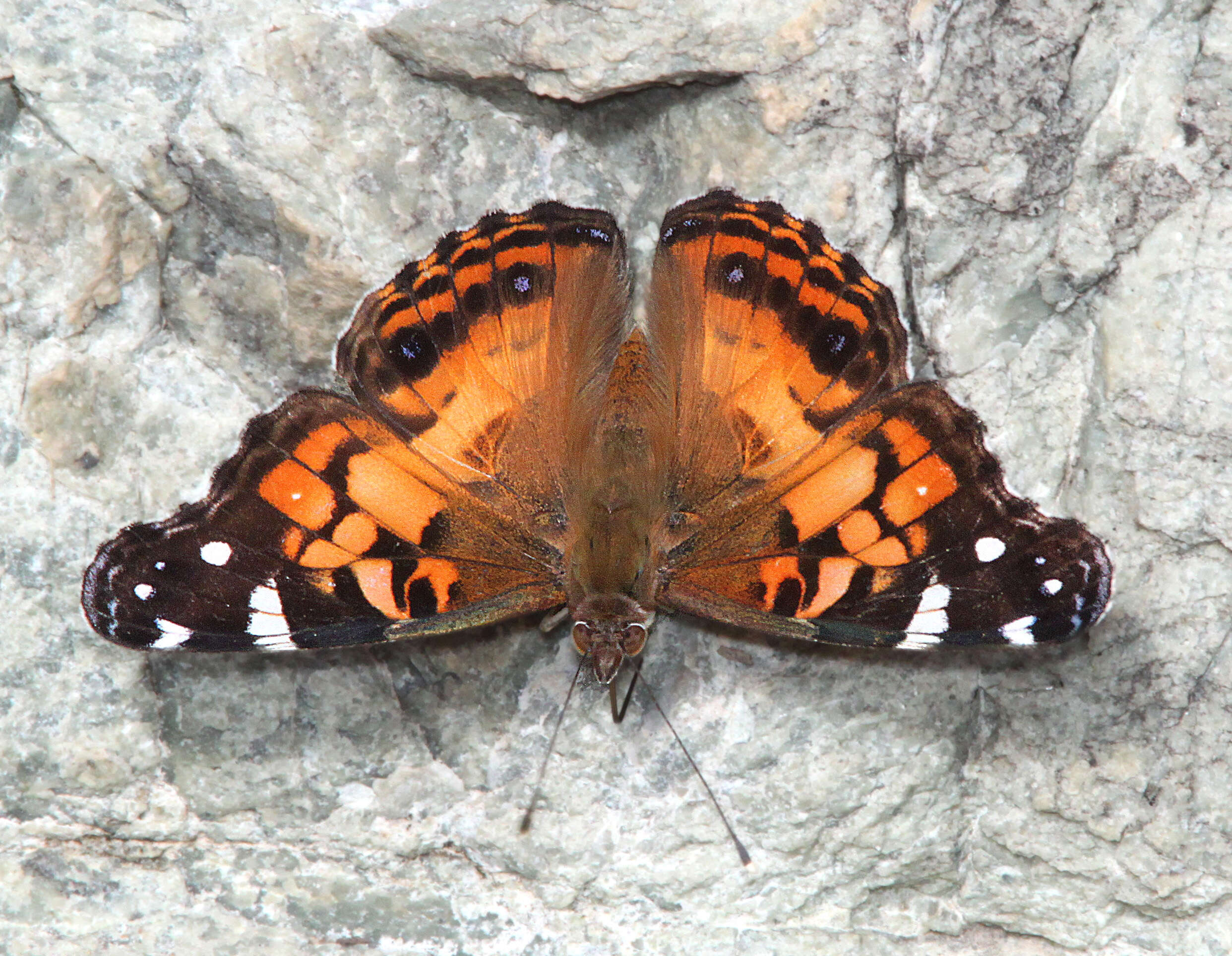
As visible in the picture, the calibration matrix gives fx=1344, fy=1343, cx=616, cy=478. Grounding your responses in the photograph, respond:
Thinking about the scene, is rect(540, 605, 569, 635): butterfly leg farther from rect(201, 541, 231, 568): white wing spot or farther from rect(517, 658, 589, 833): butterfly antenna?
rect(201, 541, 231, 568): white wing spot

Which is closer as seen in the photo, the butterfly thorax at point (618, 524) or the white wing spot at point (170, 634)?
the white wing spot at point (170, 634)

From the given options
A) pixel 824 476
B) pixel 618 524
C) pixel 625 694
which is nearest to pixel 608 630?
pixel 618 524

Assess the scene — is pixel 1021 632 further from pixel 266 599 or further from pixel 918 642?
pixel 266 599

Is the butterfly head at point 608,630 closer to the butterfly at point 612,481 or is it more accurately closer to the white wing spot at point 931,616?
the butterfly at point 612,481

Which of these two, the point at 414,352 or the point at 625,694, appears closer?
the point at 414,352

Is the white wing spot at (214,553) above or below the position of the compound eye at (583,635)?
below

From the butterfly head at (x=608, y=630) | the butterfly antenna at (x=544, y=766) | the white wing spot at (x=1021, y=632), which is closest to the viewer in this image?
the white wing spot at (x=1021, y=632)

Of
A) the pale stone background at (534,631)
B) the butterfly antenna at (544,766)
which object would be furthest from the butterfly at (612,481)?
the pale stone background at (534,631)
